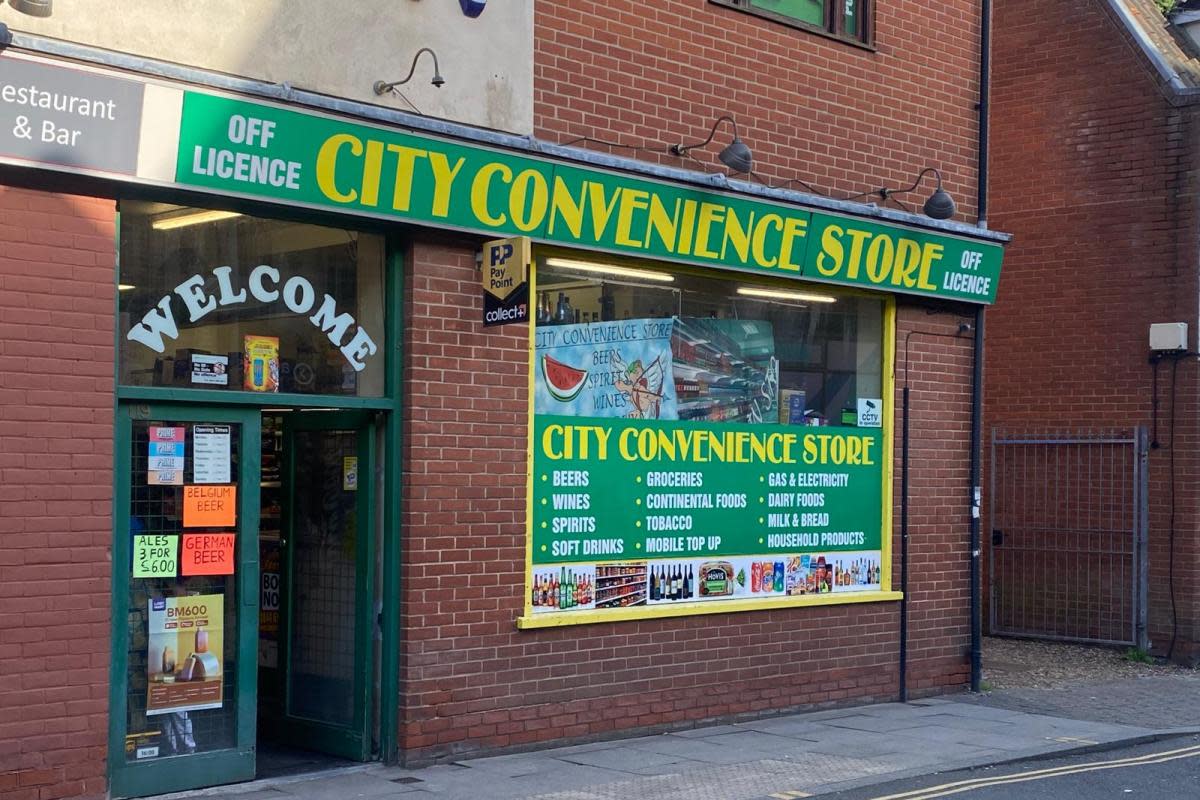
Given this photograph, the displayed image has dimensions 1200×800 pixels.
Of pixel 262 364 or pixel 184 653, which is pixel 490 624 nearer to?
pixel 184 653

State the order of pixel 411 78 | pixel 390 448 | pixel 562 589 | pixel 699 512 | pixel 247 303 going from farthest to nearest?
pixel 699 512 < pixel 562 589 < pixel 390 448 < pixel 411 78 < pixel 247 303

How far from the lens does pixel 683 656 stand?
1052 cm

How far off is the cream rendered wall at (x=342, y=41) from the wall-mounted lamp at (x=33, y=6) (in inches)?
1.4

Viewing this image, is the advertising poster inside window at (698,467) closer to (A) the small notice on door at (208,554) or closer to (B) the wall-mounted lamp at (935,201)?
(B) the wall-mounted lamp at (935,201)

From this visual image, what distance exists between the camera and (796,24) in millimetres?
11367

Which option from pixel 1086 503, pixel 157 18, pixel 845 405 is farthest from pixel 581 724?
pixel 1086 503

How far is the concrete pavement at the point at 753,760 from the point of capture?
834 cm

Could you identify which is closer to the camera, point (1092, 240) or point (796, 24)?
point (796, 24)

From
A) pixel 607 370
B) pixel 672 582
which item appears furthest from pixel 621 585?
pixel 607 370

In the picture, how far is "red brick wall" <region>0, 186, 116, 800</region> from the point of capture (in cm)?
729

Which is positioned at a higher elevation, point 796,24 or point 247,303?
point 796,24

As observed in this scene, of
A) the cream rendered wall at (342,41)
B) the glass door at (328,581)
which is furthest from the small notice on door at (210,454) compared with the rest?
the cream rendered wall at (342,41)

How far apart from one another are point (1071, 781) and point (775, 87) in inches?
221

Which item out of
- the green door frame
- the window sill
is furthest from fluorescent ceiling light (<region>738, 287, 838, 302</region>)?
the green door frame
